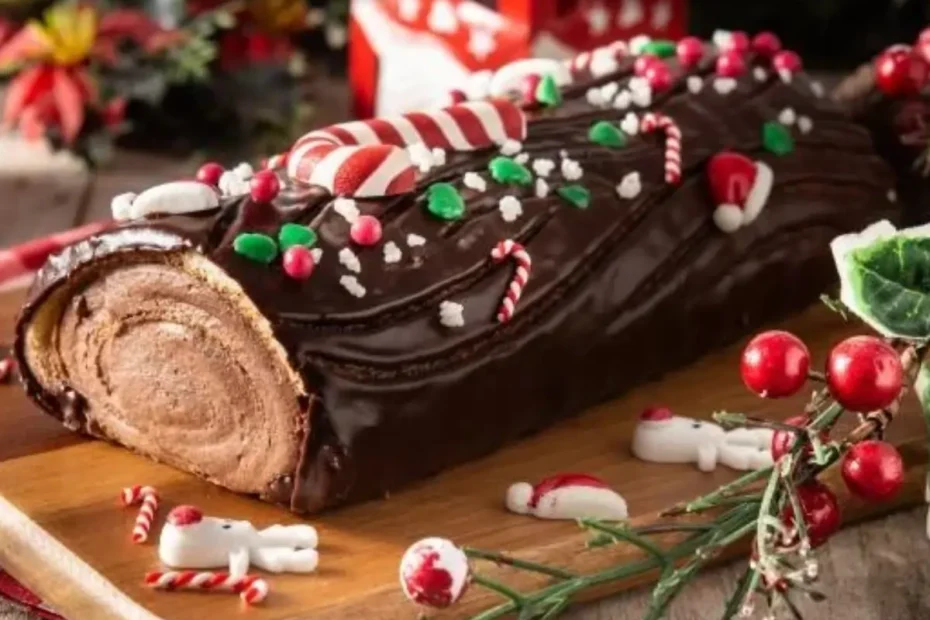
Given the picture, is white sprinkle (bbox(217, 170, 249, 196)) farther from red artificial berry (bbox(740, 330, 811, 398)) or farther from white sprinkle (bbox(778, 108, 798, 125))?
white sprinkle (bbox(778, 108, 798, 125))

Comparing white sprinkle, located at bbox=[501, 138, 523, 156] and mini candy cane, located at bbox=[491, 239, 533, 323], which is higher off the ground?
white sprinkle, located at bbox=[501, 138, 523, 156]

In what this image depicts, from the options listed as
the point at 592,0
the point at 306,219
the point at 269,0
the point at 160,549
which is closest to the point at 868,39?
the point at 592,0

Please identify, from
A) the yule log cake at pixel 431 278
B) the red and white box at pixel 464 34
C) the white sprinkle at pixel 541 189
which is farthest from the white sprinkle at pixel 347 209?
the red and white box at pixel 464 34

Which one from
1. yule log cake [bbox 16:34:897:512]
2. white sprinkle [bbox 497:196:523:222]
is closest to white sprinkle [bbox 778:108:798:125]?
yule log cake [bbox 16:34:897:512]

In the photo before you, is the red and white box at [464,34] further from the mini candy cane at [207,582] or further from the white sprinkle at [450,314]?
the mini candy cane at [207,582]

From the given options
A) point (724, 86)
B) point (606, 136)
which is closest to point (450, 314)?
point (606, 136)

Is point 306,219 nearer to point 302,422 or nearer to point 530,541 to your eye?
point 302,422
